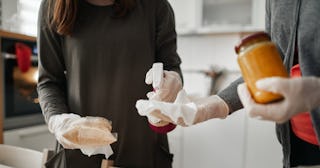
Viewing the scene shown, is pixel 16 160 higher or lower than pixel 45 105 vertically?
lower

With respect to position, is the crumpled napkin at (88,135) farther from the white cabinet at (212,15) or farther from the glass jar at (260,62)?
the white cabinet at (212,15)

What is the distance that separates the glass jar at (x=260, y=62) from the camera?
1.31 ft

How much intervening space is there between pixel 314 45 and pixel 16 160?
0.97m

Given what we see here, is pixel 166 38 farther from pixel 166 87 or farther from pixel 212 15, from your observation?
pixel 212 15

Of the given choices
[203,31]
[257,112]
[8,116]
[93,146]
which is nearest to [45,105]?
[93,146]

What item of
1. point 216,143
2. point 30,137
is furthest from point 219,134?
point 30,137

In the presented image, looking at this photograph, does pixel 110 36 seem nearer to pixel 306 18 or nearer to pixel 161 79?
pixel 161 79

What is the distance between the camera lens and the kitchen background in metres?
1.91

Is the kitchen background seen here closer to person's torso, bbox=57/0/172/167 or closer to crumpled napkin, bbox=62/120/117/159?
person's torso, bbox=57/0/172/167

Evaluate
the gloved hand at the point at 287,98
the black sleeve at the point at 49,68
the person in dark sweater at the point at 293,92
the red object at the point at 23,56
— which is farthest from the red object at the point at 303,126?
the red object at the point at 23,56

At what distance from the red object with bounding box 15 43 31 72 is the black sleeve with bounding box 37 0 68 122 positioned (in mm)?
738

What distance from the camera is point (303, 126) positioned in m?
0.57

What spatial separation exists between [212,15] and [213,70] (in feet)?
1.47

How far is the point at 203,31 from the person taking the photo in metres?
2.19
